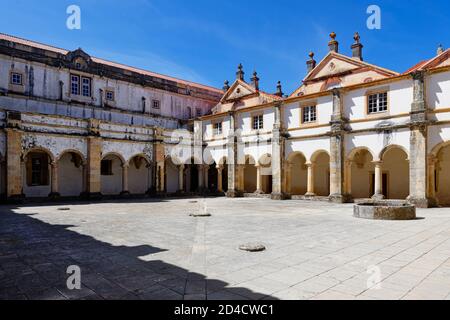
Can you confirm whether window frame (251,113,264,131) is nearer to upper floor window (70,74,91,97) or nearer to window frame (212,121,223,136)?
window frame (212,121,223,136)

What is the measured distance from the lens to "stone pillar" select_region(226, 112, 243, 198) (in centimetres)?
2642

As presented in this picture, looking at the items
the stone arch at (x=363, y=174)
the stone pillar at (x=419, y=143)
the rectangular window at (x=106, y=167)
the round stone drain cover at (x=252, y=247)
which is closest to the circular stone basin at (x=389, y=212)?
the stone pillar at (x=419, y=143)

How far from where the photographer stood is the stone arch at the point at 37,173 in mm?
21105

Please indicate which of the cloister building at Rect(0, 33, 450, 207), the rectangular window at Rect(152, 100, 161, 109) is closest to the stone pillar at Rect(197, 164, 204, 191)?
the cloister building at Rect(0, 33, 450, 207)

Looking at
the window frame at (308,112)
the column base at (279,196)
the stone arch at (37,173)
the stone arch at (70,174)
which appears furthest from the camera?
the stone arch at (70,174)

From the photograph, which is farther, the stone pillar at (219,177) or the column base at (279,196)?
the stone pillar at (219,177)

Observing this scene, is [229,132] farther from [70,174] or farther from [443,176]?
[443,176]

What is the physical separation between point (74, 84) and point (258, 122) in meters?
14.8

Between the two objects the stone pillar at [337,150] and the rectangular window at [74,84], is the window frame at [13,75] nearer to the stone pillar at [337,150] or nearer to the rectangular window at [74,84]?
the rectangular window at [74,84]

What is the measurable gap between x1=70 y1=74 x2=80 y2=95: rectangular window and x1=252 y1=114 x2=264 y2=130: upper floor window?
46.5 feet

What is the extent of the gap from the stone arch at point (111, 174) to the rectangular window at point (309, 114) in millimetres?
14391

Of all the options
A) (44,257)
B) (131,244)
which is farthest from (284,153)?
(44,257)

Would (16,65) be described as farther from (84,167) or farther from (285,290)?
(285,290)

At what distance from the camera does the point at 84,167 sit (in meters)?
22.0
